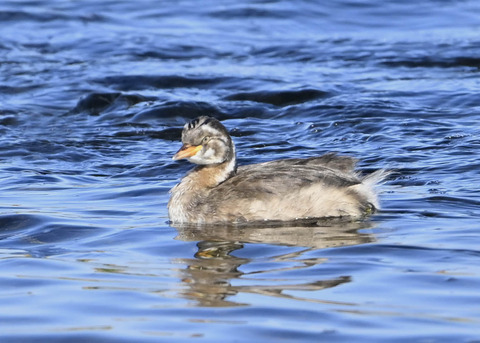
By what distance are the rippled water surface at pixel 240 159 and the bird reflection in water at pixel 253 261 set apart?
0.02m

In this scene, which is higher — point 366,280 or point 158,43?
point 158,43

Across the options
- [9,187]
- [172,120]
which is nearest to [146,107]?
[172,120]

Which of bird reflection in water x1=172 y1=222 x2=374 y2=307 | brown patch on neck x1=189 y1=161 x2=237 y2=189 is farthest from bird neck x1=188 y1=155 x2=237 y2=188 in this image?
bird reflection in water x1=172 y1=222 x2=374 y2=307

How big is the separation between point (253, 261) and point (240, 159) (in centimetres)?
478

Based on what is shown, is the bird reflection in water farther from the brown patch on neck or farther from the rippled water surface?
the brown patch on neck

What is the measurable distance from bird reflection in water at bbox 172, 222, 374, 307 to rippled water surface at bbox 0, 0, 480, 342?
23 mm

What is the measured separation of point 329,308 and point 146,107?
9.24 meters

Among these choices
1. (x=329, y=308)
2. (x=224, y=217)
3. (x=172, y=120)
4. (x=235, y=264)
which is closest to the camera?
(x=329, y=308)

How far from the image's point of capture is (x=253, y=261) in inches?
298

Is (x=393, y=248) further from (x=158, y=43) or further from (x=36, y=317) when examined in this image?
(x=158, y=43)

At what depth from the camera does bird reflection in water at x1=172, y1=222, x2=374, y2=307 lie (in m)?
6.73

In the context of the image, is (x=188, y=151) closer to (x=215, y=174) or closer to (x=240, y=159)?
(x=215, y=174)

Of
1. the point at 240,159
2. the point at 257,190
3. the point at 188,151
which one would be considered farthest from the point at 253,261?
the point at 240,159

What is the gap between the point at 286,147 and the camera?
12.5 m
